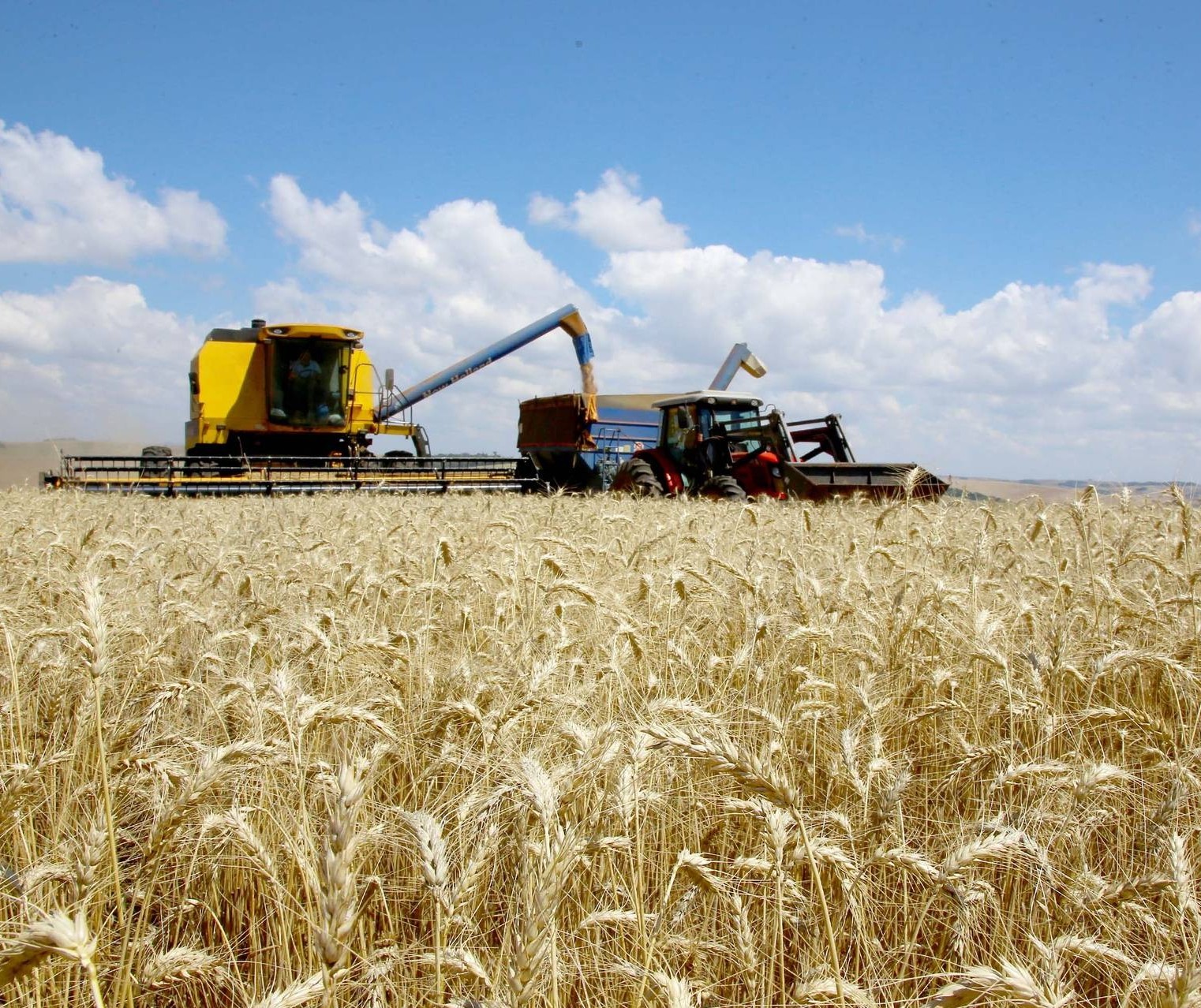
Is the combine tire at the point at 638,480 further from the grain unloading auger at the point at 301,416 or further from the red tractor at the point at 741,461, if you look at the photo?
the grain unloading auger at the point at 301,416

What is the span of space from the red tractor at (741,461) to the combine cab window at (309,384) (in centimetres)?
545

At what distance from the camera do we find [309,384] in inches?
583

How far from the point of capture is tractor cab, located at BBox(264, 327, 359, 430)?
14.6 meters

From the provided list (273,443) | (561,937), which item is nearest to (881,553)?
(561,937)

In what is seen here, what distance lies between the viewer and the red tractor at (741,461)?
10.2 m

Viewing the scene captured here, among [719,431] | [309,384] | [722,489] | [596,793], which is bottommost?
[596,793]

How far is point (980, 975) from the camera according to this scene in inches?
35.7

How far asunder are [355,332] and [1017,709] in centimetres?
1416

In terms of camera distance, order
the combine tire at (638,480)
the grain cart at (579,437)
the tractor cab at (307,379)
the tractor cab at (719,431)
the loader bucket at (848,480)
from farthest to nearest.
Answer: the grain cart at (579,437)
the tractor cab at (307,379)
the combine tire at (638,480)
the tractor cab at (719,431)
the loader bucket at (848,480)

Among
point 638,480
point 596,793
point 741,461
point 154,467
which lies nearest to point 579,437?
point 638,480

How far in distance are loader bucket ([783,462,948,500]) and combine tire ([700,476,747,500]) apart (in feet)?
2.12

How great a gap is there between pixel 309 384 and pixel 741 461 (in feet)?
25.5

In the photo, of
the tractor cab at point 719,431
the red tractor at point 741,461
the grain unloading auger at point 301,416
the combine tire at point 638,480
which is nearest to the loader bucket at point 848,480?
the red tractor at point 741,461

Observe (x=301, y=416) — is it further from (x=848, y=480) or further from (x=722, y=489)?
(x=848, y=480)
